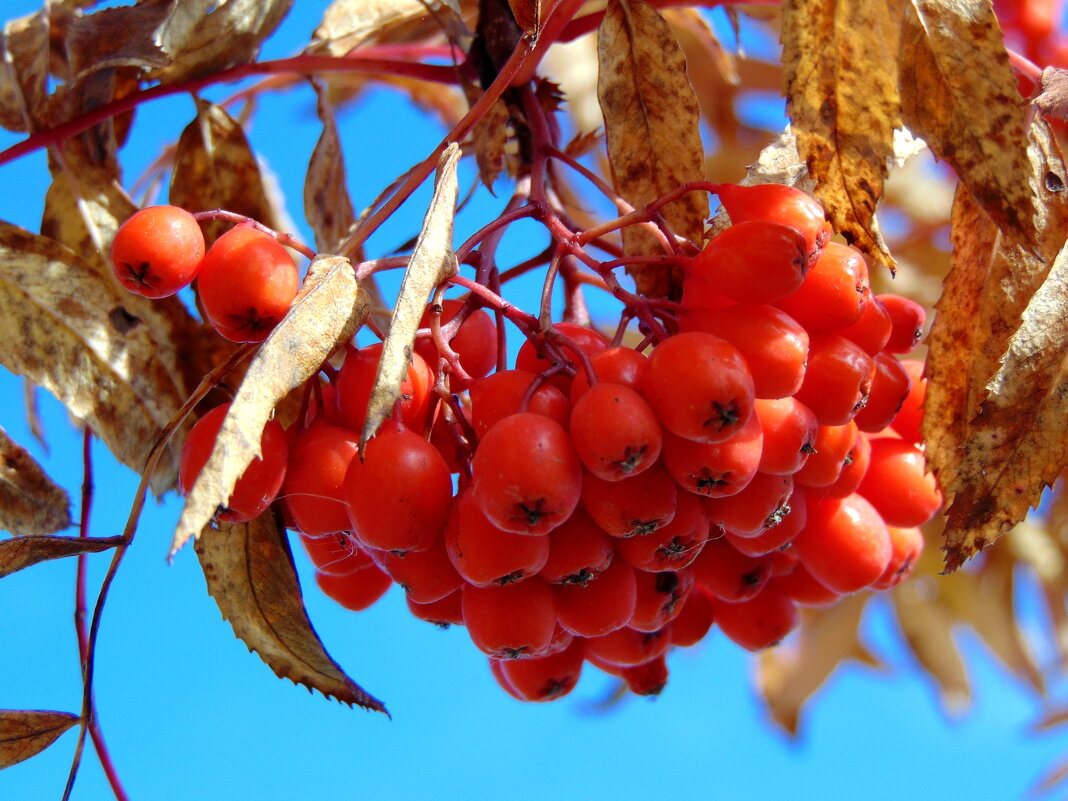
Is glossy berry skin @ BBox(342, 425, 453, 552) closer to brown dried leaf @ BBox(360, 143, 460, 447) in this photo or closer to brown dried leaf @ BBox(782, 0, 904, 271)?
brown dried leaf @ BBox(360, 143, 460, 447)

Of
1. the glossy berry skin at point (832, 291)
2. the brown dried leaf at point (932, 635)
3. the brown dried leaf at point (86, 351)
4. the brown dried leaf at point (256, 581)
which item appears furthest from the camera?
the brown dried leaf at point (932, 635)

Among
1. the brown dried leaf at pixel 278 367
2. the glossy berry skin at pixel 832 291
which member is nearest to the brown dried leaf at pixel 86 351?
the brown dried leaf at pixel 278 367

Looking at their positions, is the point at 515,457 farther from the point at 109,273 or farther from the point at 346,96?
the point at 346,96

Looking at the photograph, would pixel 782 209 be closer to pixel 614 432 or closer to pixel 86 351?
pixel 614 432

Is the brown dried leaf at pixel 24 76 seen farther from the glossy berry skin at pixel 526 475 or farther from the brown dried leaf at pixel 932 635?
the brown dried leaf at pixel 932 635

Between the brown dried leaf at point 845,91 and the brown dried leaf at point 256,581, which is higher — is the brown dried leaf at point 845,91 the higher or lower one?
the higher one

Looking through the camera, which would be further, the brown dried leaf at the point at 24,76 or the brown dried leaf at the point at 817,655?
the brown dried leaf at the point at 817,655
